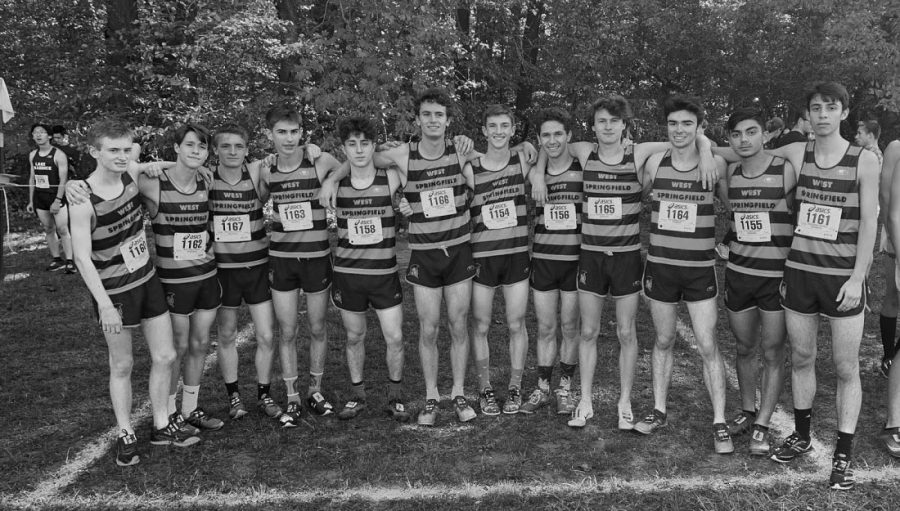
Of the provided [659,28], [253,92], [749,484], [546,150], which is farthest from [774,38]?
[749,484]

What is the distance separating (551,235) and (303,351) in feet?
9.30

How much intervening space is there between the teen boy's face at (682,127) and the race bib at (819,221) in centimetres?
71

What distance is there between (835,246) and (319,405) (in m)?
3.32

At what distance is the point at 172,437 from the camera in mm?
4207

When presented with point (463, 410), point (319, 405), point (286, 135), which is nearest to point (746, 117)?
point (463, 410)

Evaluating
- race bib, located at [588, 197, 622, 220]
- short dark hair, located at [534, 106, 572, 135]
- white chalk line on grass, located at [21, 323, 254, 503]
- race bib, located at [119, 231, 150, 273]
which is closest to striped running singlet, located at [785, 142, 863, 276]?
race bib, located at [588, 197, 622, 220]

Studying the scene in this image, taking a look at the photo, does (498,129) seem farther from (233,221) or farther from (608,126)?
(233,221)

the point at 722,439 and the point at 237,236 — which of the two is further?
the point at 237,236

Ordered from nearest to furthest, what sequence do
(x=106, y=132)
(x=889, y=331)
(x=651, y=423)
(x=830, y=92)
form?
(x=830, y=92), (x=106, y=132), (x=651, y=423), (x=889, y=331)

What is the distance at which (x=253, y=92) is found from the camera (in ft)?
34.7

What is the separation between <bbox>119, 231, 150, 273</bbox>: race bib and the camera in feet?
12.7

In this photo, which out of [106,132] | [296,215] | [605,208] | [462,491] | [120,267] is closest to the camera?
[462,491]

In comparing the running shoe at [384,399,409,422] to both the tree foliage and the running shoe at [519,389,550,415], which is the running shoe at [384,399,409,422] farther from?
the tree foliage

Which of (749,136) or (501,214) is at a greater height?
(749,136)
